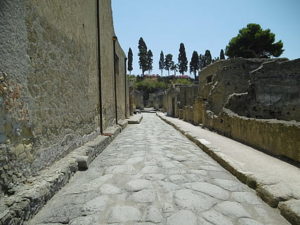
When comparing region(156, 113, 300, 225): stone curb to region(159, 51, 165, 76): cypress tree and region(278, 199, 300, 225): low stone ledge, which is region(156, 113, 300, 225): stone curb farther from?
region(159, 51, 165, 76): cypress tree

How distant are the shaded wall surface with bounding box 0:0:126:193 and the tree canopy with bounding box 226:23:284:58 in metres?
35.4

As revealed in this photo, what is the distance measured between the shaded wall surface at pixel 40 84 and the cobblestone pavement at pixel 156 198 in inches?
26.7

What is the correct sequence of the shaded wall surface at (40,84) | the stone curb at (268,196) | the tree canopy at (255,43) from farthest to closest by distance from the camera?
the tree canopy at (255,43) < the shaded wall surface at (40,84) < the stone curb at (268,196)

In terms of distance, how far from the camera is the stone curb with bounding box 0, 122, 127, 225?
2.20 metres

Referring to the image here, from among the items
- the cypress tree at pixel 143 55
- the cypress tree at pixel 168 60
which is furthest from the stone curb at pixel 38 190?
the cypress tree at pixel 168 60

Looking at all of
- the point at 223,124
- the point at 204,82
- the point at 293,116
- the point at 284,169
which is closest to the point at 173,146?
the point at 223,124

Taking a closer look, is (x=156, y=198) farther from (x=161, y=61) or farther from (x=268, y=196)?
(x=161, y=61)

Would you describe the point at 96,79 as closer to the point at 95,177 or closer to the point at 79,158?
the point at 79,158

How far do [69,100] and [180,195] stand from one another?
117 inches

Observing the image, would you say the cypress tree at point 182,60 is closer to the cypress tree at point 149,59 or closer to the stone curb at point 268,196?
the cypress tree at point 149,59

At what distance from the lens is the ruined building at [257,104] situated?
182 inches

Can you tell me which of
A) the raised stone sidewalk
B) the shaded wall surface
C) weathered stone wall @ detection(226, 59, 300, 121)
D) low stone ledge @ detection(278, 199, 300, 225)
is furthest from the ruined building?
the shaded wall surface

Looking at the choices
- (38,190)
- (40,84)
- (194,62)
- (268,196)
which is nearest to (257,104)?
(268,196)

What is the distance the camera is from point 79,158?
14.1ft
